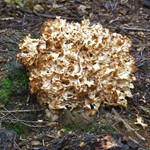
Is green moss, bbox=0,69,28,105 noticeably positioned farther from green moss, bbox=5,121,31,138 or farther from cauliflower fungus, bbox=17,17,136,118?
green moss, bbox=5,121,31,138

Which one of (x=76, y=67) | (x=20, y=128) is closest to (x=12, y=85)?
(x=20, y=128)

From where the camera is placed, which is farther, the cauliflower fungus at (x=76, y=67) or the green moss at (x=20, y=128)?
the cauliflower fungus at (x=76, y=67)

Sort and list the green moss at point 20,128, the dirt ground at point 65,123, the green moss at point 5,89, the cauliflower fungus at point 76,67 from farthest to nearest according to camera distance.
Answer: the green moss at point 5,89 < the cauliflower fungus at point 76,67 < the green moss at point 20,128 < the dirt ground at point 65,123

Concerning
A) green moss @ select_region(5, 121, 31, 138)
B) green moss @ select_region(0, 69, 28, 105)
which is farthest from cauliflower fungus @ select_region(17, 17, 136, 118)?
green moss @ select_region(5, 121, 31, 138)

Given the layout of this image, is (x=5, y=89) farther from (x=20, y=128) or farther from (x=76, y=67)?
(x=76, y=67)

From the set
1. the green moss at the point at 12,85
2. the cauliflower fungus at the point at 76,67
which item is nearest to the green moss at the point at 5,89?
the green moss at the point at 12,85

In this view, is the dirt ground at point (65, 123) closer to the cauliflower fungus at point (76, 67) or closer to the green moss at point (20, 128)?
the green moss at point (20, 128)
